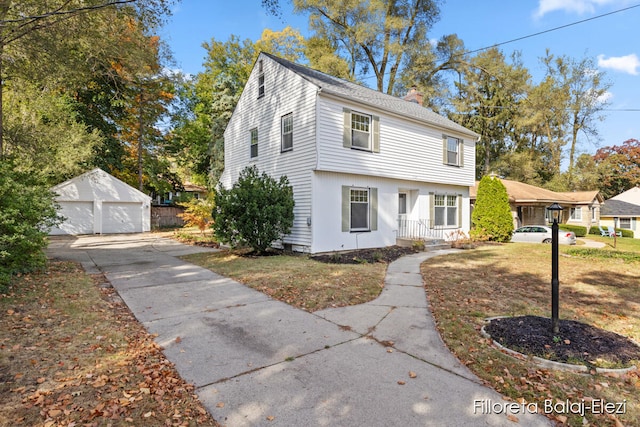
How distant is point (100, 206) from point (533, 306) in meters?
22.4

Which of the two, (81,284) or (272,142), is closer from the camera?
(81,284)

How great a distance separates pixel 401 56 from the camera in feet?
80.5

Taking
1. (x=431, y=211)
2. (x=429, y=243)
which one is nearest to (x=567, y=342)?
(x=429, y=243)

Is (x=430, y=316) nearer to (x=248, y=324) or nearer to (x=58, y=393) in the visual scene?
(x=248, y=324)

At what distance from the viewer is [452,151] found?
15438 millimetres

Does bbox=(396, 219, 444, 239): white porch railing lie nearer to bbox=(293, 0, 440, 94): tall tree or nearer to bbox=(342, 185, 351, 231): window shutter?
bbox=(342, 185, 351, 231): window shutter

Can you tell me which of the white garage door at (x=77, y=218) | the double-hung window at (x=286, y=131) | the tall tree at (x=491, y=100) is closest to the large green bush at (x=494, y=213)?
the double-hung window at (x=286, y=131)

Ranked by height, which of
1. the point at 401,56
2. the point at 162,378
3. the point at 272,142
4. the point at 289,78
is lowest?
the point at 162,378

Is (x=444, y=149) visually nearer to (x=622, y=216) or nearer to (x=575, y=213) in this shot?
(x=575, y=213)

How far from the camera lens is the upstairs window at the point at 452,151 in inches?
591

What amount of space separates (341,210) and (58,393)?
30.5ft

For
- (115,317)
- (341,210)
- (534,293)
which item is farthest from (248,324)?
(341,210)

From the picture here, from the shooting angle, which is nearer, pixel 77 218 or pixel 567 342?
pixel 567 342

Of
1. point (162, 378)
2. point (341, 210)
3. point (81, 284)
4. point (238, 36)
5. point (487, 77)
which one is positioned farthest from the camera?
point (487, 77)
